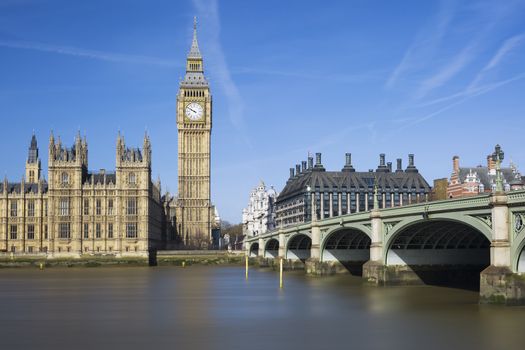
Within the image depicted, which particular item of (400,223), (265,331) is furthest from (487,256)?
(265,331)

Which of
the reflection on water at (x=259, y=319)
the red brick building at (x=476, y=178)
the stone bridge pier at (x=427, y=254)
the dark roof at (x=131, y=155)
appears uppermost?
the dark roof at (x=131, y=155)

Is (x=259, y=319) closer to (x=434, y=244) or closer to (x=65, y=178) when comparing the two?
(x=434, y=244)

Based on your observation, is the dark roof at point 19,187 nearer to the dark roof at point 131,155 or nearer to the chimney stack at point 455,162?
the dark roof at point 131,155

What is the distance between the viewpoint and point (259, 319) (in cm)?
3878

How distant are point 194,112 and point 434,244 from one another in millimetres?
99377

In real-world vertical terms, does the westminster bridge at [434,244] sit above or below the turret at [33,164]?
below

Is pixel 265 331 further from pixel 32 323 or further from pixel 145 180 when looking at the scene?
pixel 145 180

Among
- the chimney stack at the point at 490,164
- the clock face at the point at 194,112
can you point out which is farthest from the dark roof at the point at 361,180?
the chimney stack at the point at 490,164

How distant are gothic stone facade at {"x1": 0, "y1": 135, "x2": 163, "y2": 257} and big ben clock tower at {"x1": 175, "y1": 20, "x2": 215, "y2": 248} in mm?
24483

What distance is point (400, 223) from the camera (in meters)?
53.9

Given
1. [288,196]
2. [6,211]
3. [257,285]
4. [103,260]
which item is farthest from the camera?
[288,196]

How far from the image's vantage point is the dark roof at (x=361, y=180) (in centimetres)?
15588

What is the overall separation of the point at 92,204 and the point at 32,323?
8442 cm

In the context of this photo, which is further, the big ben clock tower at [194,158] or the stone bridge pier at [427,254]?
the big ben clock tower at [194,158]
